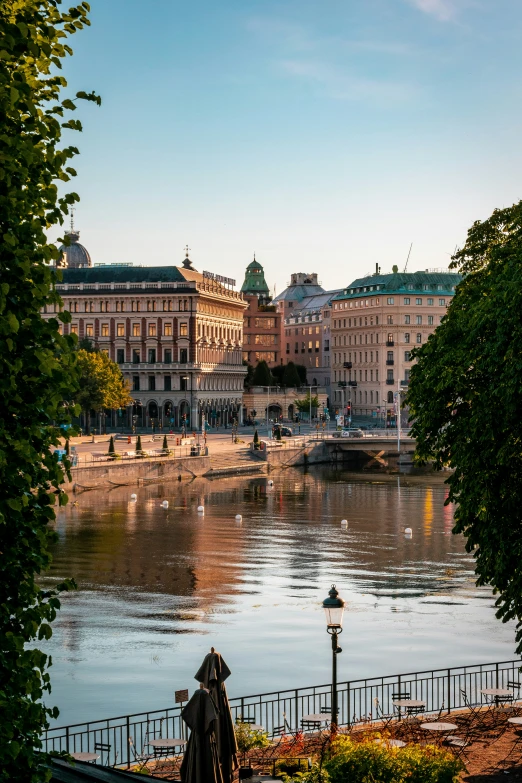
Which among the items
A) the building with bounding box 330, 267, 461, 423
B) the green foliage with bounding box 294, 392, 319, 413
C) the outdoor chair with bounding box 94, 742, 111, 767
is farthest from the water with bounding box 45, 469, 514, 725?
the building with bounding box 330, 267, 461, 423

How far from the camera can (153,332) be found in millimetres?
157875

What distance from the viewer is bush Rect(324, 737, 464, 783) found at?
1892cm

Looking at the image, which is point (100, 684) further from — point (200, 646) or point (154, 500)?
point (154, 500)

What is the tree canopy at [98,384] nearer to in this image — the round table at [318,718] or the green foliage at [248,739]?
the round table at [318,718]

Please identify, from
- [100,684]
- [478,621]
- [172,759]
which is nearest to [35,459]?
[172,759]

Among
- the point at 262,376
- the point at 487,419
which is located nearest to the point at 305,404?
the point at 262,376

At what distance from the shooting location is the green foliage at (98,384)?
383ft

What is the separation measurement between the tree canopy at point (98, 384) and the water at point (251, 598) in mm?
30218

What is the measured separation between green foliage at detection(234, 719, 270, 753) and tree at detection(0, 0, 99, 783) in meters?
12.3

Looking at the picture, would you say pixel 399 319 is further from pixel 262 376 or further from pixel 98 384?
pixel 98 384

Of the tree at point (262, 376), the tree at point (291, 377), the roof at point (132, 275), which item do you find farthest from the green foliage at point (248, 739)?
the tree at point (291, 377)

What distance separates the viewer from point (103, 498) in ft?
289

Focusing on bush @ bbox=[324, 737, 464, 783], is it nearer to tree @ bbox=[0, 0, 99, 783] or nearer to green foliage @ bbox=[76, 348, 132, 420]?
tree @ bbox=[0, 0, 99, 783]

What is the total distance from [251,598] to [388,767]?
3254 cm
